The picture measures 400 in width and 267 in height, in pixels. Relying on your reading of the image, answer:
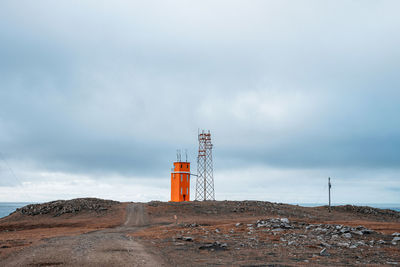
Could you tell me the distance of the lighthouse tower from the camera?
197ft

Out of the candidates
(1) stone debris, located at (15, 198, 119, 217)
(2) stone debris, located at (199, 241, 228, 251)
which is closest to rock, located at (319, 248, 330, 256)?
(2) stone debris, located at (199, 241, 228, 251)

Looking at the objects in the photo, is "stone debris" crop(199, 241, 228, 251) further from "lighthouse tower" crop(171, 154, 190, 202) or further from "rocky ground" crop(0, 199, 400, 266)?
"lighthouse tower" crop(171, 154, 190, 202)

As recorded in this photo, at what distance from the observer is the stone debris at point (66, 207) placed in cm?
4875

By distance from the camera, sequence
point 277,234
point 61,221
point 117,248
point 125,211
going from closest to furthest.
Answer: point 117,248 → point 277,234 → point 61,221 → point 125,211

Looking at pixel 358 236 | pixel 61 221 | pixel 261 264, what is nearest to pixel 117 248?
pixel 261 264

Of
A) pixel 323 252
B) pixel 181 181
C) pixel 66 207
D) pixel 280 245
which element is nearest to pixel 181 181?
pixel 181 181

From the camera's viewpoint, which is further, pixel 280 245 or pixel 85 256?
pixel 280 245

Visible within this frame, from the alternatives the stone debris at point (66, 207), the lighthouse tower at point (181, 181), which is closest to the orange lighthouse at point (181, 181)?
the lighthouse tower at point (181, 181)

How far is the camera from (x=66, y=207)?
49562mm

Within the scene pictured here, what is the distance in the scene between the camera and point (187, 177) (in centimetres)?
6094

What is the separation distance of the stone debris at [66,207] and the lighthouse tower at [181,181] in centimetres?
1138

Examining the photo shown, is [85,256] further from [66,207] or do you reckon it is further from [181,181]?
[181,181]

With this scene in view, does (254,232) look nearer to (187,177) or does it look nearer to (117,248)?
(117,248)

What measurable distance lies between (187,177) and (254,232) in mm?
33478
